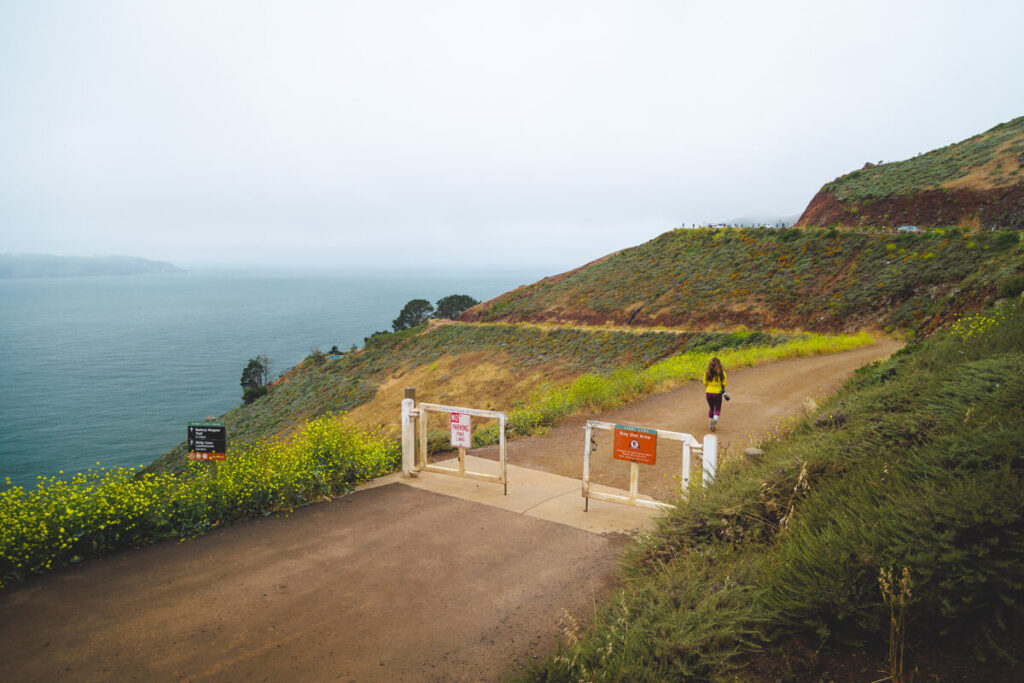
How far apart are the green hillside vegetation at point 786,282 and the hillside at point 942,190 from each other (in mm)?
5366

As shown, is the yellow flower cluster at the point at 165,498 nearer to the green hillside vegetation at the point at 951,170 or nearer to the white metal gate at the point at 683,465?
the white metal gate at the point at 683,465

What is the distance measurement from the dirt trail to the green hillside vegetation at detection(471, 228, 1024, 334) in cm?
1195

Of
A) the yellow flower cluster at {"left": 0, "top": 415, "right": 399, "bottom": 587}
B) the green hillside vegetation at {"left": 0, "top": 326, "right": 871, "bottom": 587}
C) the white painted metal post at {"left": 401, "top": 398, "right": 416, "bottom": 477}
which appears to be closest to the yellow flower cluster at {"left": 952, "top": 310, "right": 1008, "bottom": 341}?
the green hillside vegetation at {"left": 0, "top": 326, "right": 871, "bottom": 587}

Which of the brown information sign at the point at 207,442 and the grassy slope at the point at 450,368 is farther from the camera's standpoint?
the grassy slope at the point at 450,368

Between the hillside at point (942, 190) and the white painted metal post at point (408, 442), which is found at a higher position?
the hillside at point (942, 190)

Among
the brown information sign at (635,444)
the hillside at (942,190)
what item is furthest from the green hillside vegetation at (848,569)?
the hillside at (942,190)

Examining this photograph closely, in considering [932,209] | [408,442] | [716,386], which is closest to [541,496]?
[408,442]

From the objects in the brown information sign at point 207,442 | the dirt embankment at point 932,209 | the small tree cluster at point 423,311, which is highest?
the dirt embankment at point 932,209

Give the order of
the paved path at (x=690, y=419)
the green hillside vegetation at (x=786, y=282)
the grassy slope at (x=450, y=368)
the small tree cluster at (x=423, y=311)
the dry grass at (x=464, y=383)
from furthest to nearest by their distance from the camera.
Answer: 1. the small tree cluster at (x=423, y=311)
2. the dry grass at (x=464, y=383)
3. the grassy slope at (x=450, y=368)
4. the green hillside vegetation at (x=786, y=282)
5. the paved path at (x=690, y=419)

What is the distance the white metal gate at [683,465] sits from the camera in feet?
20.3

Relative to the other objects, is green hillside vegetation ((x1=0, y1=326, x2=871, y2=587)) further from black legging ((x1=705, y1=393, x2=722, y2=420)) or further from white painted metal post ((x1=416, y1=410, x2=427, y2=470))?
black legging ((x1=705, y1=393, x2=722, y2=420))

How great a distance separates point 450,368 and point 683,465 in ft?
115

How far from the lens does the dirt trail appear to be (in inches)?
161

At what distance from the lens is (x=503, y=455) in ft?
25.0
